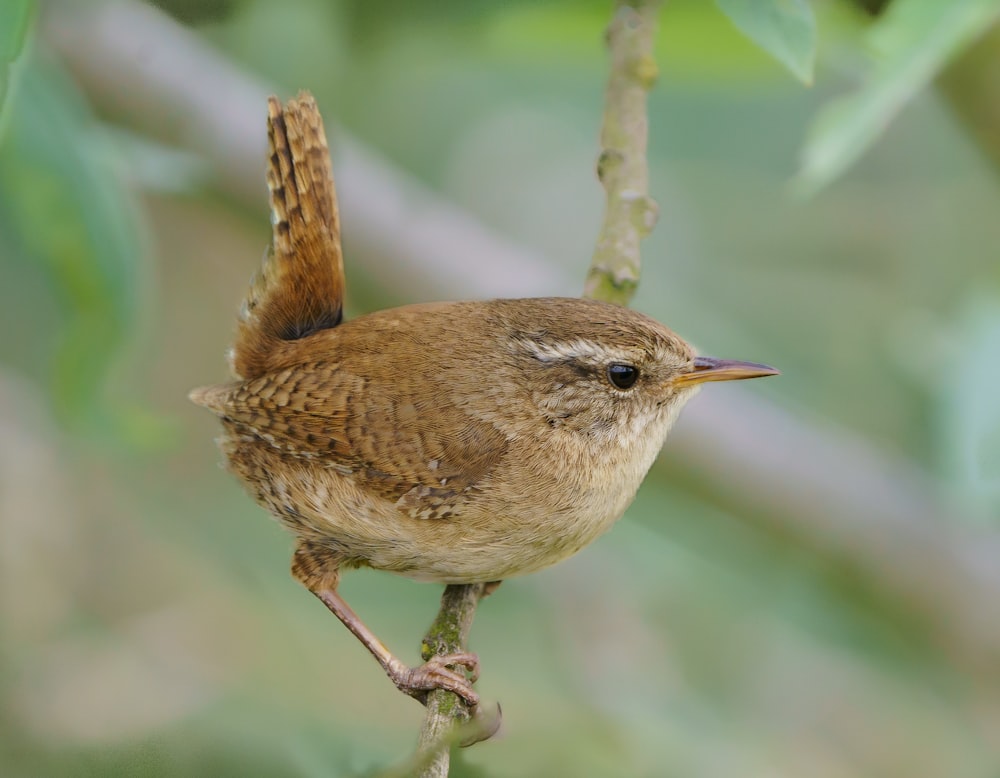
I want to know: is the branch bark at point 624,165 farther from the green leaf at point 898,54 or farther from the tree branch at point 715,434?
the tree branch at point 715,434

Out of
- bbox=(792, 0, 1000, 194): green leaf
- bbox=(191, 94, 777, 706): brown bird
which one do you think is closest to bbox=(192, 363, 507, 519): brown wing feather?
bbox=(191, 94, 777, 706): brown bird

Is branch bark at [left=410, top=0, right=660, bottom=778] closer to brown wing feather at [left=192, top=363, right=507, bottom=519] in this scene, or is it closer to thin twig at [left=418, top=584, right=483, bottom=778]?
thin twig at [left=418, top=584, right=483, bottom=778]

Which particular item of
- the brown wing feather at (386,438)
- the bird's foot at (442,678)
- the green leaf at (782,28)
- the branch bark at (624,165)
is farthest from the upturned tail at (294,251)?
the green leaf at (782,28)

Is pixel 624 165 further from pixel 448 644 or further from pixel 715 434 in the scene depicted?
pixel 715 434

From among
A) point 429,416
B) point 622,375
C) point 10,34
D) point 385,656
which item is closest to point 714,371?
point 622,375

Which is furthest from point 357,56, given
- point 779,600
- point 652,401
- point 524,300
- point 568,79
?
point 779,600
